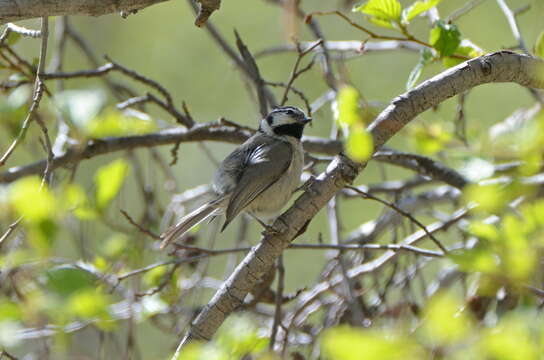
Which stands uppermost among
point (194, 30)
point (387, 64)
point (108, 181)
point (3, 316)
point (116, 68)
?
point (194, 30)

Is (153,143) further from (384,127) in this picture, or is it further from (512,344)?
(512,344)

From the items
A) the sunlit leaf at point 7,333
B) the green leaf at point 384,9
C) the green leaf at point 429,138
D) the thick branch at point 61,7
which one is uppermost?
the thick branch at point 61,7

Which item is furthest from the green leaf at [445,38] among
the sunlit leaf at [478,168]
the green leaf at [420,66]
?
the sunlit leaf at [478,168]

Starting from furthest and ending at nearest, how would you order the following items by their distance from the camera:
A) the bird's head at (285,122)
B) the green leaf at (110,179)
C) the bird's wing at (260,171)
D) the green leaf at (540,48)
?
the bird's head at (285,122) < the bird's wing at (260,171) < the green leaf at (540,48) < the green leaf at (110,179)

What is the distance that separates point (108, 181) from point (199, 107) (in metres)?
6.53

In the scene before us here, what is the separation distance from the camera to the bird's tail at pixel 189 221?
3406 millimetres

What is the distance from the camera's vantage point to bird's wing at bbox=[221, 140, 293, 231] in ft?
12.6

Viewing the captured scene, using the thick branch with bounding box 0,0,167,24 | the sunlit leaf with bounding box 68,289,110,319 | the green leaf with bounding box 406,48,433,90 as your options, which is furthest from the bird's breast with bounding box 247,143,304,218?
the sunlit leaf with bounding box 68,289,110,319

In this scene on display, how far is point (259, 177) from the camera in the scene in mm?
3986

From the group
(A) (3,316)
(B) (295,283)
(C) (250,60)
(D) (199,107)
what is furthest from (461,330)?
(D) (199,107)

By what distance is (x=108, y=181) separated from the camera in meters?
1.83

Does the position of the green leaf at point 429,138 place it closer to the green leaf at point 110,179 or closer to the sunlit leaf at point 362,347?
the green leaf at point 110,179

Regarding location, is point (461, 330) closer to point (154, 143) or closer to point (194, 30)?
point (154, 143)

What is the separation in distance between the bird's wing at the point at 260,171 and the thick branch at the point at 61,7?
5.38 feet
